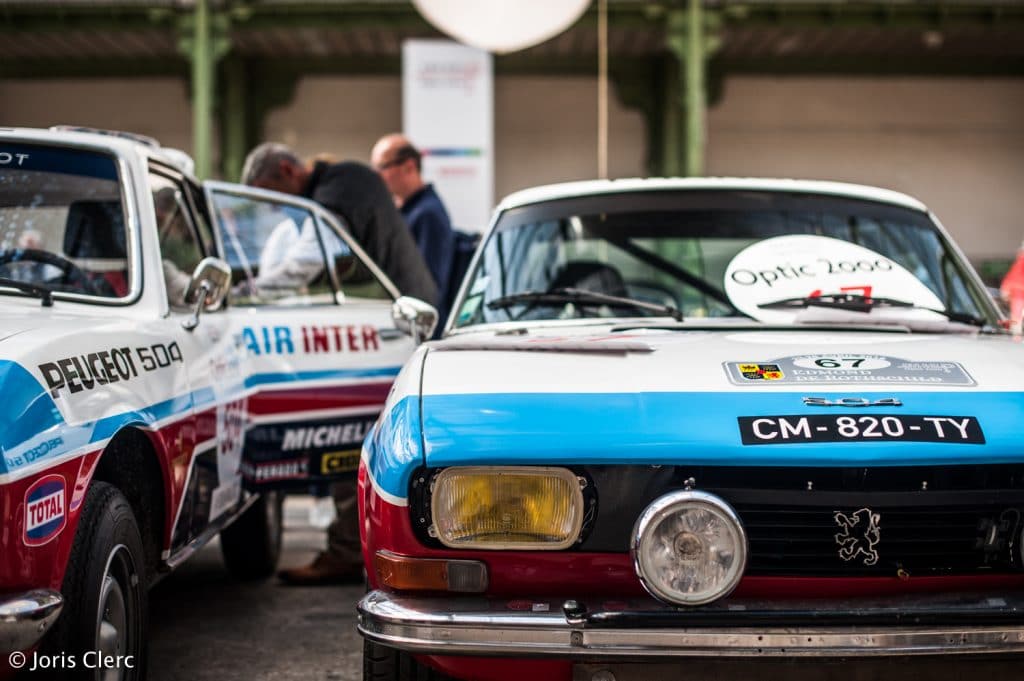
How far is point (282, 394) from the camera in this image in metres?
4.43

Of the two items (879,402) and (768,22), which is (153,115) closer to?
(768,22)

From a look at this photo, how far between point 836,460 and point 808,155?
17.0 meters

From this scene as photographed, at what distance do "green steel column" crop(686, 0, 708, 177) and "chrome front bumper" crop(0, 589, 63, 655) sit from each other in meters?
12.7

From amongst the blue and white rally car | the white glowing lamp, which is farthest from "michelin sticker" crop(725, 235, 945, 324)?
the white glowing lamp

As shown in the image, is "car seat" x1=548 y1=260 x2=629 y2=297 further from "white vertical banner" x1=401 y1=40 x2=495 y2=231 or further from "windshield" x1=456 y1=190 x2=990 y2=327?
"white vertical banner" x1=401 y1=40 x2=495 y2=231

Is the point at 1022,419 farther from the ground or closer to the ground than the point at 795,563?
farther from the ground

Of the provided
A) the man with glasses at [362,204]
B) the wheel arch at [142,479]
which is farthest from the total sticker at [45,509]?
the man with glasses at [362,204]

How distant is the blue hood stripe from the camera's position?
219 cm

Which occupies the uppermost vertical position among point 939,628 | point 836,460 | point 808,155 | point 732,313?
point 808,155

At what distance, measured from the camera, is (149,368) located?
10.6 ft

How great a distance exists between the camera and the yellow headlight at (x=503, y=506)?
2225 mm

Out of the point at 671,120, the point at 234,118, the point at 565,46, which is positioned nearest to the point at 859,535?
the point at 565,46

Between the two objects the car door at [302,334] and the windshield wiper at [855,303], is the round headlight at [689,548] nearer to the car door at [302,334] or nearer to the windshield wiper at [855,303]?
the windshield wiper at [855,303]

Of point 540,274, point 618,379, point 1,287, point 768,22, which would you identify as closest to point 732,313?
point 540,274
